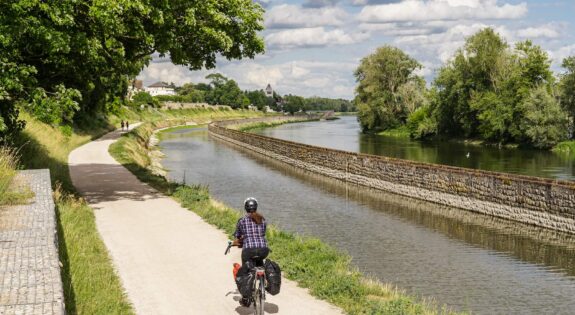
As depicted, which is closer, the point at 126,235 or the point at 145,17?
the point at 126,235

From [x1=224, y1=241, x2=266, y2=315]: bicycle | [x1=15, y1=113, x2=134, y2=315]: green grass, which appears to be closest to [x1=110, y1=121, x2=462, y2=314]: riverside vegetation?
[x1=224, y1=241, x2=266, y2=315]: bicycle

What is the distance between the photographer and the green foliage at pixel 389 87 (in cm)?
9694

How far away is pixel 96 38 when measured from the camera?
1847cm

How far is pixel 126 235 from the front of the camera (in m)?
15.7

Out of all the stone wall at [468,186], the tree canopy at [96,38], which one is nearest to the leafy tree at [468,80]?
the stone wall at [468,186]

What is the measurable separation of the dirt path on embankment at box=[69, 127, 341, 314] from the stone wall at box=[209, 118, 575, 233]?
14681 mm

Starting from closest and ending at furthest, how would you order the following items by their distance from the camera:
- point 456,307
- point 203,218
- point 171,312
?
point 171,312 → point 456,307 → point 203,218

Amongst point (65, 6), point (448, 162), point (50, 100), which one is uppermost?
point (65, 6)

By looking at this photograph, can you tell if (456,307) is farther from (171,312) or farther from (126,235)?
(126,235)

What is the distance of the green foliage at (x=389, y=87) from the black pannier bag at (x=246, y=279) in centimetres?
8914

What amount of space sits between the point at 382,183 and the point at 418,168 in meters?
3.62

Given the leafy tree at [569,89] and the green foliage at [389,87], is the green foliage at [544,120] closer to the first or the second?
the leafy tree at [569,89]

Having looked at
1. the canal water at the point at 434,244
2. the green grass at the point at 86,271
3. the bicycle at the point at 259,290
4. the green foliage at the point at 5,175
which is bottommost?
the canal water at the point at 434,244

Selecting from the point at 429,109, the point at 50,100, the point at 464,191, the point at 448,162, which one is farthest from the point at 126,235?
the point at 429,109
